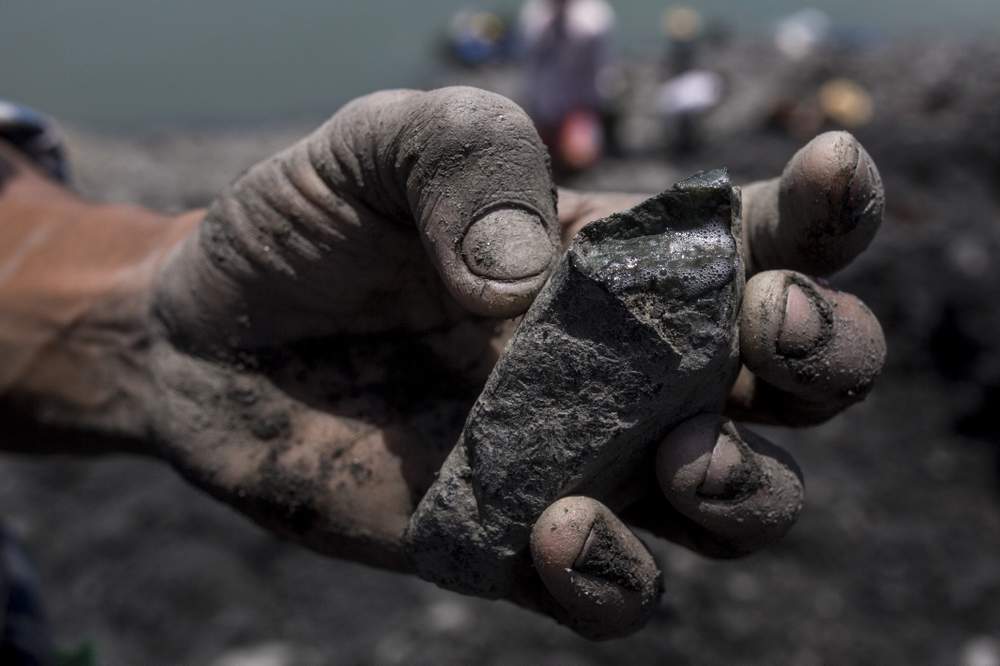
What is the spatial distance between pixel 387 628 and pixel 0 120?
170cm

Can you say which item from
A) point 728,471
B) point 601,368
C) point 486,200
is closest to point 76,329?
point 486,200

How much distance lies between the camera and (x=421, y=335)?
5.50 feet

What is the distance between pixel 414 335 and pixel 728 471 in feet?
2.06

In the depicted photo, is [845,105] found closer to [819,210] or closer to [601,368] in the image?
[819,210]

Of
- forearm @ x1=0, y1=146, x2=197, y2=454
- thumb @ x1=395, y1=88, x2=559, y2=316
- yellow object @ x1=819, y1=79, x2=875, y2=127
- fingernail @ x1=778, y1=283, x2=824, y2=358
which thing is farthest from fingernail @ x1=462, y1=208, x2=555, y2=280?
yellow object @ x1=819, y1=79, x2=875, y2=127

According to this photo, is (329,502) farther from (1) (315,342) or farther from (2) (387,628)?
(2) (387,628)

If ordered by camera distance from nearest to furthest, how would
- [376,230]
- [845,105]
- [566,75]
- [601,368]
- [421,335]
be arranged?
[601,368] < [376,230] < [421,335] < [566,75] < [845,105]

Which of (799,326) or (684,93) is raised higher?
(799,326)

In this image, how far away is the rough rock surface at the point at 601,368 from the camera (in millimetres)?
1231

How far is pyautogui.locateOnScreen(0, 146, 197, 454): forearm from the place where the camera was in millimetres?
1879

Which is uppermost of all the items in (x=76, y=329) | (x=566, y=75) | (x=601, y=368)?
(x=601, y=368)

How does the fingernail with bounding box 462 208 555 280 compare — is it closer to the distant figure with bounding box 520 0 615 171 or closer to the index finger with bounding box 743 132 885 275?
the index finger with bounding box 743 132 885 275

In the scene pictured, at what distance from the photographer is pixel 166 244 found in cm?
194

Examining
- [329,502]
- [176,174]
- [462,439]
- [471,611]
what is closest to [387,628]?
[471,611]
